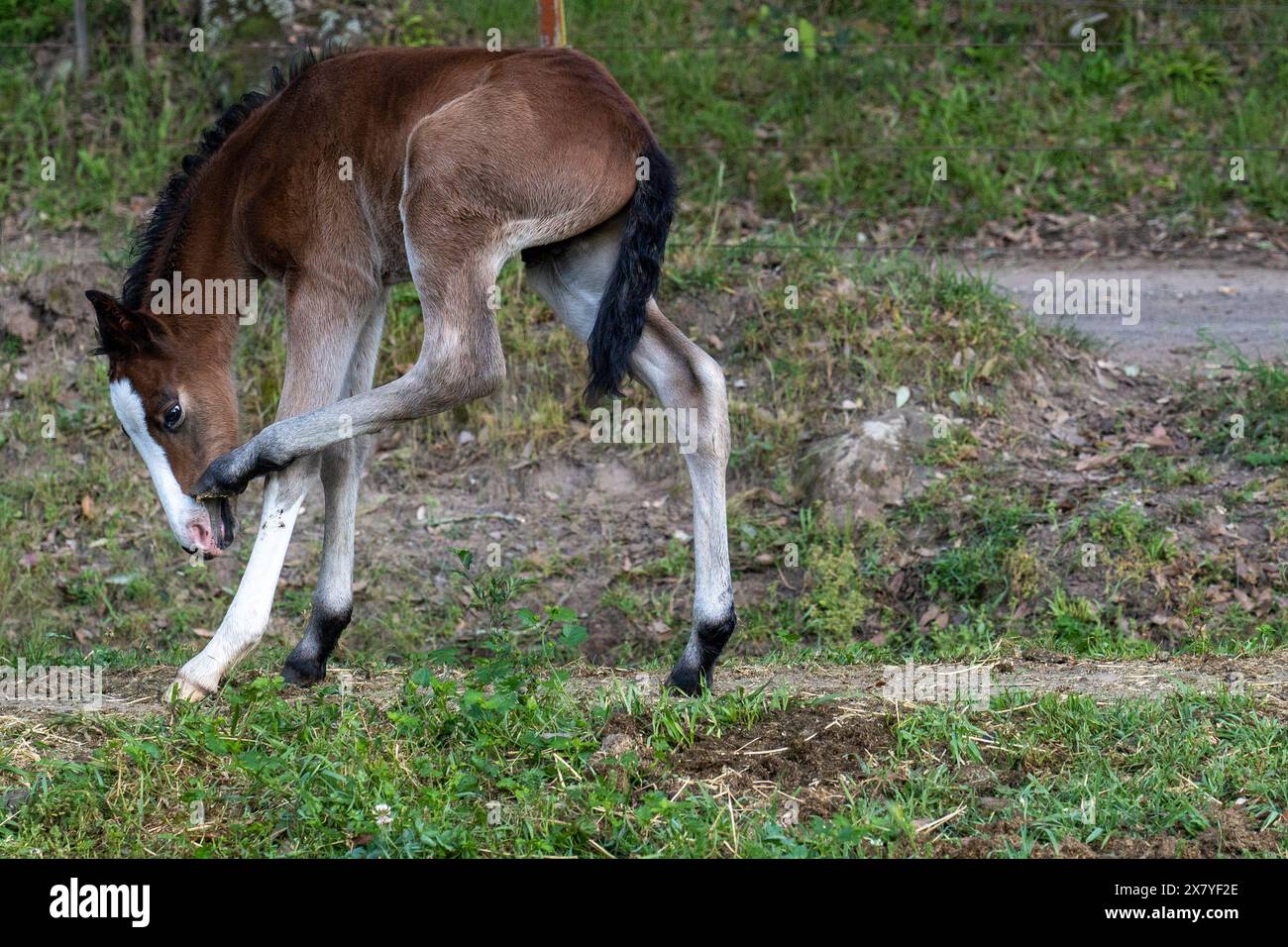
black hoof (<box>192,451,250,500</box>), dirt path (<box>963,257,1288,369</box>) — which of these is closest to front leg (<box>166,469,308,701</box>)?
black hoof (<box>192,451,250,500</box>)

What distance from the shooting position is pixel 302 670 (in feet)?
16.8

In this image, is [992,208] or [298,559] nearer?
[298,559]

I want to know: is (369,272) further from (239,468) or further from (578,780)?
(578,780)

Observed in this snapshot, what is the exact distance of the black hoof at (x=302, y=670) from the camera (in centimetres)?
512

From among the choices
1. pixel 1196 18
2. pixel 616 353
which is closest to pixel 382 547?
pixel 616 353

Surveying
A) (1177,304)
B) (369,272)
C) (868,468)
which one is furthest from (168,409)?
(1177,304)

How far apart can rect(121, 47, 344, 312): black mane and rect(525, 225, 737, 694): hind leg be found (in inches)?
49.0

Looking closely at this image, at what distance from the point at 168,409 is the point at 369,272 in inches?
34.9

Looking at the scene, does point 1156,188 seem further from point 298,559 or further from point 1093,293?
point 298,559

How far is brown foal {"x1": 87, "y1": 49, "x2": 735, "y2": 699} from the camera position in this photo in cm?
460

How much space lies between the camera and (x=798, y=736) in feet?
13.4

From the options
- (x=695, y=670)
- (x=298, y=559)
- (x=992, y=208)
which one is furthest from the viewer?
(x=992, y=208)

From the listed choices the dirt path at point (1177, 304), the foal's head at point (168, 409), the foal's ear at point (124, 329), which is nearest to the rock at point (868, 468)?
the dirt path at point (1177, 304)

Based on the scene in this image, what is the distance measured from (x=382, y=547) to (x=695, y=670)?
322 cm
